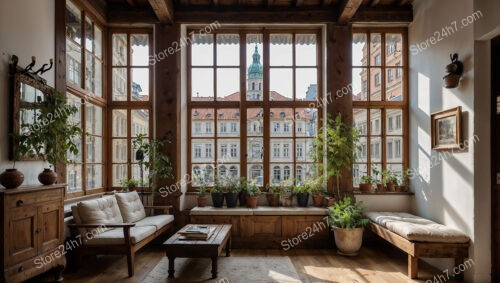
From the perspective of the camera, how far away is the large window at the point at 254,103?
606 centimetres

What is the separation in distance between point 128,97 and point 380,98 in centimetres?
429

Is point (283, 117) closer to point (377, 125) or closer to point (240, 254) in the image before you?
point (377, 125)

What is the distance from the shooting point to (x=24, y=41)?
3725 millimetres

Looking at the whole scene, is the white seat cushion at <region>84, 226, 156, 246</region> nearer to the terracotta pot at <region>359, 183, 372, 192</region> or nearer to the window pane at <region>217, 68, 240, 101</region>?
the window pane at <region>217, 68, 240, 101</region>

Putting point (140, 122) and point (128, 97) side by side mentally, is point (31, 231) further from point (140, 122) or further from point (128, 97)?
point (128, 97)

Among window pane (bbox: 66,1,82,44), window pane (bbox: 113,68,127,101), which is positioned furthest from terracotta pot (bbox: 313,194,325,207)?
window pane (bbox: 66,1,82,44)

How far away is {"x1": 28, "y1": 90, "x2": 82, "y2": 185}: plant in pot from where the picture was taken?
11.9 ft

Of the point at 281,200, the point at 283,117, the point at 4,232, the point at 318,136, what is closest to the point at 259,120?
the point at 283,117

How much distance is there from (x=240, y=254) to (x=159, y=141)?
2151 mm

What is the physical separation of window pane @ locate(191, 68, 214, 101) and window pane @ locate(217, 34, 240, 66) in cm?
29

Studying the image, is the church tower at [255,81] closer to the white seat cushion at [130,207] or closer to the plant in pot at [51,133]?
the white seat cushion at [130,207]

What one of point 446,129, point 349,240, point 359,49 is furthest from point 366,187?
point 359,49

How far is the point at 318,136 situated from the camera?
19.1 ft

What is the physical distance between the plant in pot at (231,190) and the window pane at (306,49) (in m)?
2.36
